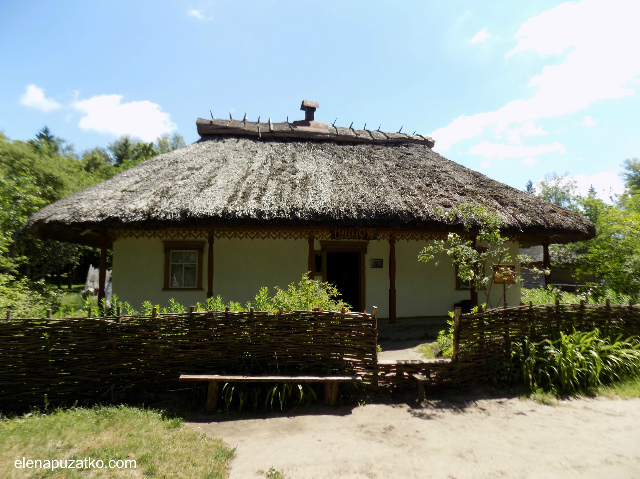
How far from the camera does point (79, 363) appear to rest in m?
4.05

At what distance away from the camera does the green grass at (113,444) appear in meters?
2.67

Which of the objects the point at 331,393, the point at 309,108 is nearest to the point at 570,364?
the point at 331,393

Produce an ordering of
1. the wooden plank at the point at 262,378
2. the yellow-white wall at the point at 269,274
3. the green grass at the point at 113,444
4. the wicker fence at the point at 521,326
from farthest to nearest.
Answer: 1. the yellow-white wall at the point at 269,274
2. the wicker fence at the point at 521,326
3. the wooden plank at the point at 262,378
4. the green grass at the point at 113,444

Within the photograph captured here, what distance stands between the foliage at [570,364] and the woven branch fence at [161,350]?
2166 mm

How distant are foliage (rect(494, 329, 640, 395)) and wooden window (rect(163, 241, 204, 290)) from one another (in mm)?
7171

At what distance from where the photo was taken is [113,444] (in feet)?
9.96

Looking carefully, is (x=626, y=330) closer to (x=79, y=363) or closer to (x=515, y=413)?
(x=515, y=413)

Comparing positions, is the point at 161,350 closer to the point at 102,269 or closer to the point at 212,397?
the point at 212,397

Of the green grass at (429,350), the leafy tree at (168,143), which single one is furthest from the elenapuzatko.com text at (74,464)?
the leafy tree at (168,143)

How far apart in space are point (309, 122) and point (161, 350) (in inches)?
421

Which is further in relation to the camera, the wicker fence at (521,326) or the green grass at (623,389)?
the wicker fence at (521,326)

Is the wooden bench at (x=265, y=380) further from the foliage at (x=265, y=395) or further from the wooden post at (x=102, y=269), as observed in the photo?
the wooden post at (x=102, y=269)

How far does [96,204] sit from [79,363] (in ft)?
14.2

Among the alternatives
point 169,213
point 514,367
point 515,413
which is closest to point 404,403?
point 515,413
